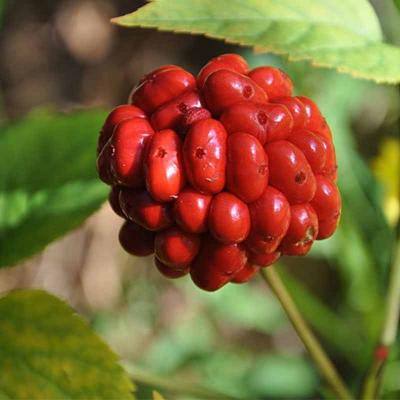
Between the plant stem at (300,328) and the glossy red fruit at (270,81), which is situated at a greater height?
the glossy red fruit at (270,81)

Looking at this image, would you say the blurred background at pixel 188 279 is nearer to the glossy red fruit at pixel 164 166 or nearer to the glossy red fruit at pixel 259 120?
the glossy red fruit at pixel 259 120

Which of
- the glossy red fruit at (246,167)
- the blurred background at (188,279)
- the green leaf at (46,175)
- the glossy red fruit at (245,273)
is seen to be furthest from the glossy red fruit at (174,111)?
the blurred background at (188,279)

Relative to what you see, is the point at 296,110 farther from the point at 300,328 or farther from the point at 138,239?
the point at 300,328

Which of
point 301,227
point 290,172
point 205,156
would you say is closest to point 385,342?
point 301,227

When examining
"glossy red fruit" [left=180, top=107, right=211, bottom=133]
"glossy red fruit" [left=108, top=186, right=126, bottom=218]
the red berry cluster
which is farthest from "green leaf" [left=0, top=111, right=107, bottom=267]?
"glossy red fruit" [left=180, top=107, right=211, bottom=133]

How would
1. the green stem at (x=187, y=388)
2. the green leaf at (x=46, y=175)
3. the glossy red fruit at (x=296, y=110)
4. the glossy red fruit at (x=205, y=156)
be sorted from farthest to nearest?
the green leaf at (x=46, y=175)
the green stem at (x=187, y=388)
the glossy red fruit at (x=296, y=110)
the glossy red fruit at (x=205, y=156)

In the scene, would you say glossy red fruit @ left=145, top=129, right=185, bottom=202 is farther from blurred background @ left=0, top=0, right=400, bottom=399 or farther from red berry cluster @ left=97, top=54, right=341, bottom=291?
blurred background @ left=0, top=0, right=400, bottom=399

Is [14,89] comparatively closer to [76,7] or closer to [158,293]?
[76,7]

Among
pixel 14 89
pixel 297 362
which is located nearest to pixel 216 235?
pixel 297 362
